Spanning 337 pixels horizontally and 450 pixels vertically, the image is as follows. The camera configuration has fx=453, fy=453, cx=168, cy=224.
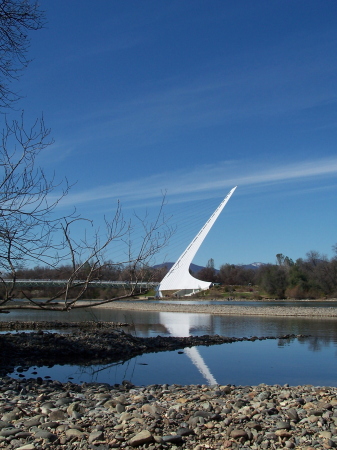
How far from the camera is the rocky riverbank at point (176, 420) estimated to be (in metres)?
3.94

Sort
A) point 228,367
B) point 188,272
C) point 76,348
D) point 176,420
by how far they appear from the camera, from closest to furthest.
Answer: point 176,420 → point 228,367 → point 76,348 → point 188,272

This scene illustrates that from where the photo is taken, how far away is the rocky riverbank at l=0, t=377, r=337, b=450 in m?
3.94

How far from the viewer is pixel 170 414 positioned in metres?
4.71

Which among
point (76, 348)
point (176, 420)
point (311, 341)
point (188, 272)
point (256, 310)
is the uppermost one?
point (188, 272)

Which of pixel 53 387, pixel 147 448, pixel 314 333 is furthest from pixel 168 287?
pixel 147 448

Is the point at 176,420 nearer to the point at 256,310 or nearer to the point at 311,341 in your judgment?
the point at 311,341

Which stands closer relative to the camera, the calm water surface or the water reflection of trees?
the calm water surface

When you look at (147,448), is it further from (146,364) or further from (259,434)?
(146,364)

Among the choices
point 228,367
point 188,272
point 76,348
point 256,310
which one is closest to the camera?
point 228,367

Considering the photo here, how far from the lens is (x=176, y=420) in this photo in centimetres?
455

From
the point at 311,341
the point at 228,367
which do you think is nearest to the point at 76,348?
the point at 228,367

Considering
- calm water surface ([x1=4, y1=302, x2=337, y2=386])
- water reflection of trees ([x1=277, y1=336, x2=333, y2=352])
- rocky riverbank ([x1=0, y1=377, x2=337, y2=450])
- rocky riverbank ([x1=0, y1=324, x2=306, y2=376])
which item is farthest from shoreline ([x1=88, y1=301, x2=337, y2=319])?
rocky riverbank ([x1=0, y1=377, x2=337, y2=450])

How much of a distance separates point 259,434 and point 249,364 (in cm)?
624

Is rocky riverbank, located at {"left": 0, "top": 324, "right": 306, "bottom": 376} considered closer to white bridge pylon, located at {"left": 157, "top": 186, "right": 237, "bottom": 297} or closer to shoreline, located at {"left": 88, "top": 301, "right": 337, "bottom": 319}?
shoreline, located at {"left": 88, "top": 301, "right": 337, "bottom": 319}
